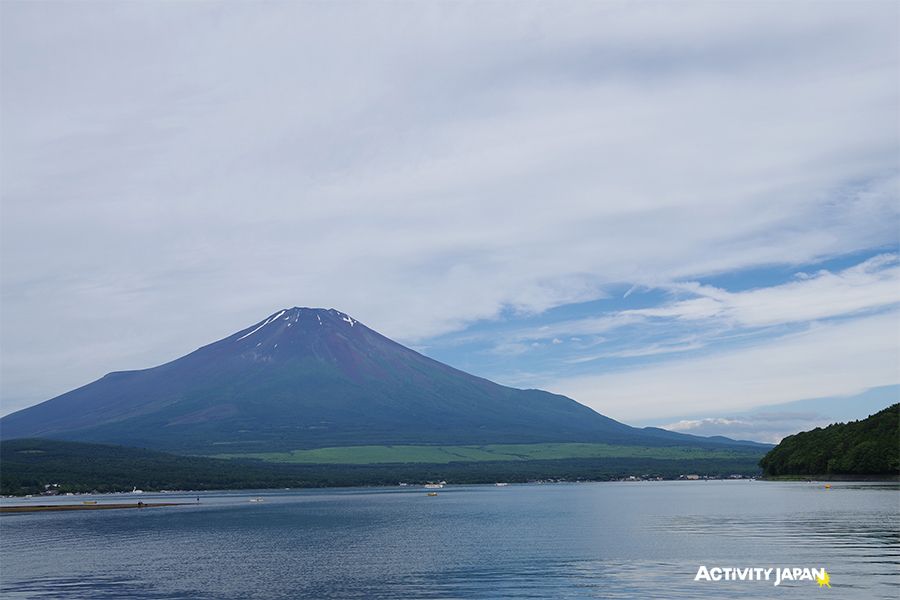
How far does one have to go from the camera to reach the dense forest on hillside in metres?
144

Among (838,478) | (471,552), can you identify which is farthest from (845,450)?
(471,552)

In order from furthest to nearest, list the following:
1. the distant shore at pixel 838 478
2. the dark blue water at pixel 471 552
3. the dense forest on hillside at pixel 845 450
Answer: the distant shore at pixel 838 478 → the dense forest on hillside at pixel 845 450 → the dark blue water at pixel 471 552

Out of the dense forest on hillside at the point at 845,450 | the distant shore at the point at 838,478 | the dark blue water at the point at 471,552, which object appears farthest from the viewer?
the distant shore at the point at 838,478

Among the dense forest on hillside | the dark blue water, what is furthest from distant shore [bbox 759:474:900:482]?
the dark blue water

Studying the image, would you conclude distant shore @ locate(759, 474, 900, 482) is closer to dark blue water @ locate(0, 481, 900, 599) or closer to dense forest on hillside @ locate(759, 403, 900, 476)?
dense forest on hillside @ locate(759, 403, 900, 476)

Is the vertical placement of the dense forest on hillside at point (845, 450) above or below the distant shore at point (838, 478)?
above

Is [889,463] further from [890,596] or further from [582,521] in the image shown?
[890,596]

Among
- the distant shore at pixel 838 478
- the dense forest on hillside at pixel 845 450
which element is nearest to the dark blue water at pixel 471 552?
the dense forest on hillside at pixel 845 450

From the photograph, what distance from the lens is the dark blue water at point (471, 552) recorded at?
164 feet

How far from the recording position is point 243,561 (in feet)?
222

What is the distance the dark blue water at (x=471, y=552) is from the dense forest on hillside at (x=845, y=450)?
27.2m

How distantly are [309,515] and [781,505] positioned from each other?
2421 inches

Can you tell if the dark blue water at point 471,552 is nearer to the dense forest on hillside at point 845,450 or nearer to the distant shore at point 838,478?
the dense forest on hillside at point 845,450

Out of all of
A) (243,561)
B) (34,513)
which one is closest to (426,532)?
(243,561)
